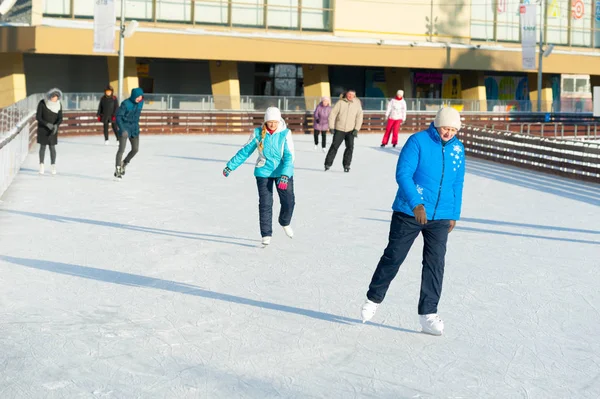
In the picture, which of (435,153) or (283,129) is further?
(283,129)

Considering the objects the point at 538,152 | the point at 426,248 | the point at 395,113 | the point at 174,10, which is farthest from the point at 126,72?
the point at 426,248

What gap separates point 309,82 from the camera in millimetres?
50656

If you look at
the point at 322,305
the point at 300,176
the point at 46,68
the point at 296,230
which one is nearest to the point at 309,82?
the point at 46,68

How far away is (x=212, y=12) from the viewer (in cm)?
4684

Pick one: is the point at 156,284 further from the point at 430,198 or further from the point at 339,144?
the point at 339,144

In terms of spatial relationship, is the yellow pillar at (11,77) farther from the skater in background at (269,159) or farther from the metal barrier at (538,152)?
the skater in background at (269,159)

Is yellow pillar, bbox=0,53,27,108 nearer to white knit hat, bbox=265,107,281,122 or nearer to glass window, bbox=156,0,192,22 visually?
glass window, bbox=156,0,192,22

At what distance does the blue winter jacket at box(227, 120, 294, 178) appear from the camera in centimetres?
1158

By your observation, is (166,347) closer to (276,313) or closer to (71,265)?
(276,313)

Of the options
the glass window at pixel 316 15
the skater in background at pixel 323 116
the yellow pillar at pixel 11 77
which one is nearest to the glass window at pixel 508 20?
the glass window at pixel 316 15

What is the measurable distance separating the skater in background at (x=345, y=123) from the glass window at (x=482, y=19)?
110 feet

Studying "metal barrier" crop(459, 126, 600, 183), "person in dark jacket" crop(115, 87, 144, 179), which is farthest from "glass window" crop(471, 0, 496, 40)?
"person in dark jacket" crop(115, 87, 144, 179)

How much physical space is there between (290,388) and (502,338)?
79.9 inches

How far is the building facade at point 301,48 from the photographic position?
43.5 m
